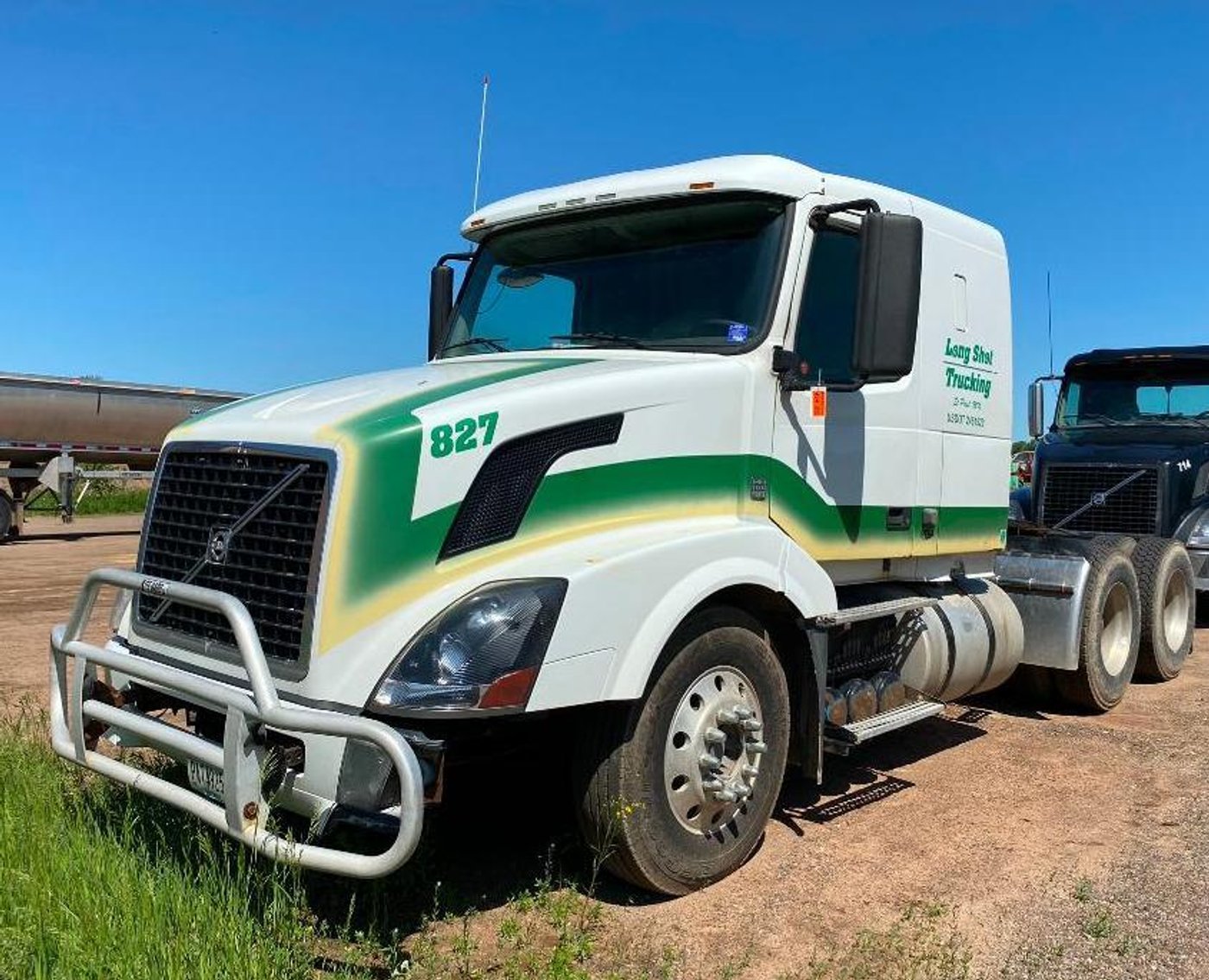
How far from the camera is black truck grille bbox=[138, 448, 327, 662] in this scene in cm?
350

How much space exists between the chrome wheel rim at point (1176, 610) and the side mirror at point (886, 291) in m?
4.98

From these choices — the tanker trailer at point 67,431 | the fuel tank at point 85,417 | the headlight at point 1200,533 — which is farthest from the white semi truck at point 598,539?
the tanker trailer at point 67,431

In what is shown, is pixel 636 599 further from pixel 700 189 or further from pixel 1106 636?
pixel 1106 636

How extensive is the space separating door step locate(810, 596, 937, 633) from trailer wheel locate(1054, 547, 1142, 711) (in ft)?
6.22

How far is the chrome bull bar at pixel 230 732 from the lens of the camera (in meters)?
3.05

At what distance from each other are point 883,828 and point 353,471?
2.92 m

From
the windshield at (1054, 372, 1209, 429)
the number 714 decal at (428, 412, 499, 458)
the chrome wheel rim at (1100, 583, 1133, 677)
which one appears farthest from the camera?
the windshield at (1054, 372, 1209, 429)

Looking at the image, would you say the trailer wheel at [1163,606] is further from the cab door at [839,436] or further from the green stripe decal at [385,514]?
the green stripe decal at [385,514]

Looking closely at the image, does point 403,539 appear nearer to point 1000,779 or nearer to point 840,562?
point 840,562

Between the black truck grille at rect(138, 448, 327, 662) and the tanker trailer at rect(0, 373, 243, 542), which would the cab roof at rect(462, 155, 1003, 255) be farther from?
the tanker trailer at rect(0, 373, 243, 542)

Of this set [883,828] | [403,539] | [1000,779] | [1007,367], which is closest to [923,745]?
[1000,779]

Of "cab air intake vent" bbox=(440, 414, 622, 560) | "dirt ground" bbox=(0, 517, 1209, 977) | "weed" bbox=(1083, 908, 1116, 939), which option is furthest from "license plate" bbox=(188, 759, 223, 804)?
"weed" bbox=(1083, 908, 1116, 939)

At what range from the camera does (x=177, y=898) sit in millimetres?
3252

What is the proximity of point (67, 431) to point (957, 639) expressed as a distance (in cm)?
1868
